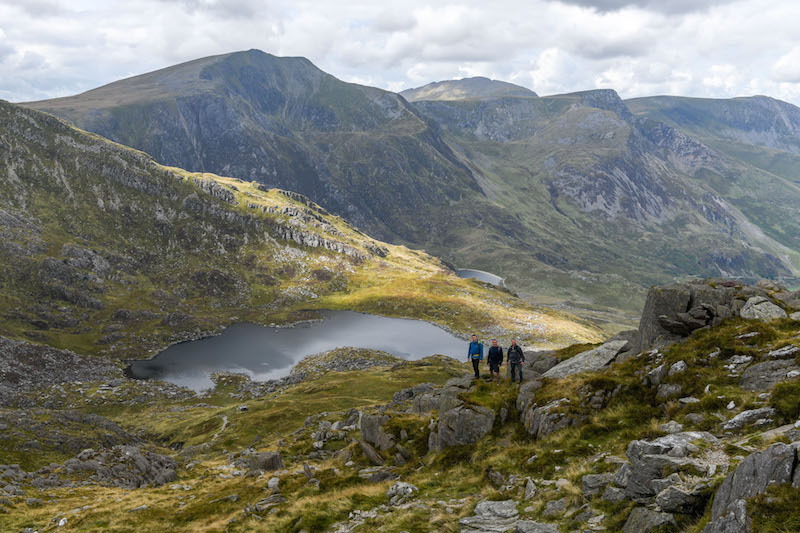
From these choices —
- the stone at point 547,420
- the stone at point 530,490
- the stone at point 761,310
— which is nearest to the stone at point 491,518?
the stone at point 530,490

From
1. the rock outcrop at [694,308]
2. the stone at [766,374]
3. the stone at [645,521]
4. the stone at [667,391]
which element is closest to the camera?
the stone at [645,521]

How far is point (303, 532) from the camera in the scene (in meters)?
20.1

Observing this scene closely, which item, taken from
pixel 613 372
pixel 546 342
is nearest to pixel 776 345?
pixel 613 372

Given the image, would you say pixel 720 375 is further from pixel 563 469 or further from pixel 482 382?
pixel 482 382

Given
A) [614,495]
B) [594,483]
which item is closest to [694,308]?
[594,483]

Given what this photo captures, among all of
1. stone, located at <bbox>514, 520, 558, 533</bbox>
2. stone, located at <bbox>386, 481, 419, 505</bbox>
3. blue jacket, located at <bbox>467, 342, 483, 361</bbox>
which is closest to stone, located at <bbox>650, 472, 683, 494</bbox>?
stone, located at <bbox>514, 520, 558, 533</bbox>

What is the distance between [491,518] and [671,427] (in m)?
8.09

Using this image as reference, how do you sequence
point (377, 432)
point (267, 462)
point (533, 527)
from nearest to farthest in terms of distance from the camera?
1. point (533, 527)
2. point (377, 432)
3. point (267, 462)

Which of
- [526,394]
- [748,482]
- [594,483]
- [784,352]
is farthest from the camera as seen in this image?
[526,394]

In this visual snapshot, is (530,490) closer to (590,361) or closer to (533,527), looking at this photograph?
(533,527)

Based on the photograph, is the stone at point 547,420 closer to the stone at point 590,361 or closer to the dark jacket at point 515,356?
the dark jacket at point 515,356

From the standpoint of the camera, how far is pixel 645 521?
11898 mm

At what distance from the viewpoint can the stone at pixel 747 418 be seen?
15.4 m

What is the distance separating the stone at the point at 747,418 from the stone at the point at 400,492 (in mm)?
13894
